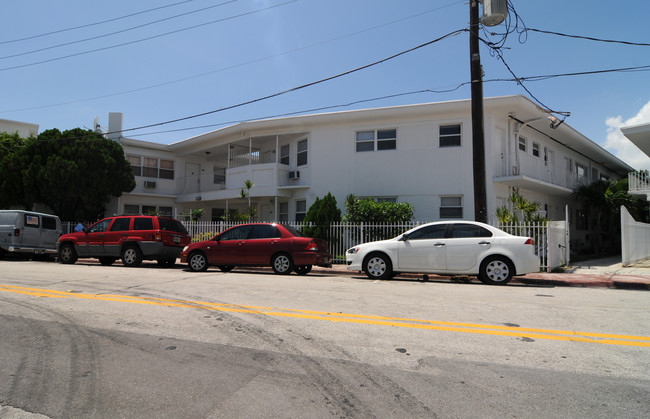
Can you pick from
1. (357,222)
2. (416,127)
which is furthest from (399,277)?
(416,127)

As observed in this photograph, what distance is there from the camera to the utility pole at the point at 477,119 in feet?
40.3

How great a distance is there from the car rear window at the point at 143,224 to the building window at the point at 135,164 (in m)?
11.0

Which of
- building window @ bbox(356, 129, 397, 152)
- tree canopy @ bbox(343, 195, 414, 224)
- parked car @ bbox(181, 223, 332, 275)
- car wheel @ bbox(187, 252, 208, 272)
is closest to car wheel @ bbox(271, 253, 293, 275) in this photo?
parked car @ bbox(181, 223, 332, 275)

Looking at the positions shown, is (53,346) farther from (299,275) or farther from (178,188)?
(178,188)

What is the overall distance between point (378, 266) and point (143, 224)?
8.21 meters

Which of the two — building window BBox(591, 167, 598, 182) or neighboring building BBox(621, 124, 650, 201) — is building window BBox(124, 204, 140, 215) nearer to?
neighboring building BBox(621, 124, 650, 201)

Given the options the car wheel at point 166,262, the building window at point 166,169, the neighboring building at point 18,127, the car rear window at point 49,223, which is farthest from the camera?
the neighboring building at point 18,127

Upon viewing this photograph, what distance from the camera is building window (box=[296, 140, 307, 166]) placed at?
65.1 ft

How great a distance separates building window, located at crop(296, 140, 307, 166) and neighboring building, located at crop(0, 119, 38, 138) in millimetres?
19029

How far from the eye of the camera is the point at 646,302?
7.95m

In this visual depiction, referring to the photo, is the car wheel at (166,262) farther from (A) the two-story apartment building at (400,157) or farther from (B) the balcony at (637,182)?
(B) the balcony at (637,182)

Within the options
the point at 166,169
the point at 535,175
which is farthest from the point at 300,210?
the point at 535,175

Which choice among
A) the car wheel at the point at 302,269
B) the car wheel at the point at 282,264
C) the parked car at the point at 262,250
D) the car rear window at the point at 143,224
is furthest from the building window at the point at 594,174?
the car rear window at the point at 143,224

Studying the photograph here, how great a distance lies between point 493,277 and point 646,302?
3037mm
